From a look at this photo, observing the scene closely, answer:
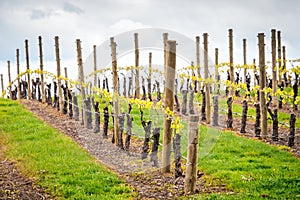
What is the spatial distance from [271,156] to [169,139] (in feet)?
10.5

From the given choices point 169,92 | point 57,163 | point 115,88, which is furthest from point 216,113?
point 57,163

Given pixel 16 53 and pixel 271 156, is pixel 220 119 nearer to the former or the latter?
pixel 271 156

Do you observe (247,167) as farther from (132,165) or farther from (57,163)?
(57,163)

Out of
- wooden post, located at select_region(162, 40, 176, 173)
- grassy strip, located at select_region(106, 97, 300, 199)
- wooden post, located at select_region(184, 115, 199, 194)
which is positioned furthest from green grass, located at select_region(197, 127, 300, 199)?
wooden post, located at select_region(162, 40, 176, 173)

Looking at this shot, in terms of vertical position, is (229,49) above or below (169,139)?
above

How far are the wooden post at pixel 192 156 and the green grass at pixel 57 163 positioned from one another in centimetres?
121

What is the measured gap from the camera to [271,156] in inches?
468

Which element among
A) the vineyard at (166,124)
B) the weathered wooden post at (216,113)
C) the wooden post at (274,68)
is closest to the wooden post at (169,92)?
the vineyard at (166,124)

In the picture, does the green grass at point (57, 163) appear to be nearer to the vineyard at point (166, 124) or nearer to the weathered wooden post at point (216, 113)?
the vineyard at point (166, 124)

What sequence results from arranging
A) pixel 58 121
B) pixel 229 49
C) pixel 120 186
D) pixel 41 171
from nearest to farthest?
pixel 120 186 → pixel 41 171 → pixel 58 121 → pixel 229 49

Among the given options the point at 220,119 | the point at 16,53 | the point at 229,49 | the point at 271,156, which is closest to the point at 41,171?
the point at 271,156

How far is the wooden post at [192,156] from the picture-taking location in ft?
28.5

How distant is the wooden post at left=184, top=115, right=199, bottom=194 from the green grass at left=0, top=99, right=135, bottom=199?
1.21 metres

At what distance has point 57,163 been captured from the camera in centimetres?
1148
